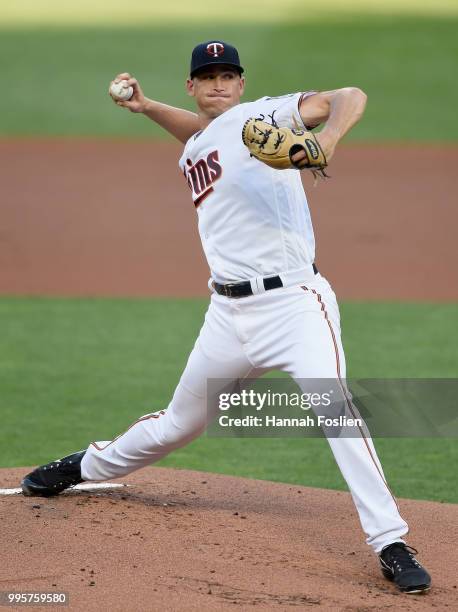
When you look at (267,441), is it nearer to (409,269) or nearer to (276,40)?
(409,269)

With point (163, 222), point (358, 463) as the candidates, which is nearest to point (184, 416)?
point (358, 463)

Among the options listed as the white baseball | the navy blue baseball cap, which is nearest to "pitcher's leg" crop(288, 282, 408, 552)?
the navy blue baseball cap

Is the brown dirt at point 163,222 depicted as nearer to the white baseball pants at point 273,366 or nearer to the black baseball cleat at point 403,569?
the white baseball pants at point 273,366

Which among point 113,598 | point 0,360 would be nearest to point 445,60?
point 0,360

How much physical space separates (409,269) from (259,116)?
7.22 metres

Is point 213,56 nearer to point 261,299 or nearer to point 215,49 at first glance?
point 215,49

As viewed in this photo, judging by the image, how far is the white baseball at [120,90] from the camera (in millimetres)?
4742

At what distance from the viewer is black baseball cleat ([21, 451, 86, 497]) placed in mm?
4941

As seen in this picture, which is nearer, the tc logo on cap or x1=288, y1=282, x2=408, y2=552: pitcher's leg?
x1=288, y1=282, x2=408, y2=552: pitcher's leg

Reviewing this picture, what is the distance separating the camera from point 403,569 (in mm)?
3975

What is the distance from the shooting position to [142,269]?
11.4 metres

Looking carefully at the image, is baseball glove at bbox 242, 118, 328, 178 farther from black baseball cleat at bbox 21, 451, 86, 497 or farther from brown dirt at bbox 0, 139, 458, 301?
brown dirt at bbox 0, 139, 458, 301

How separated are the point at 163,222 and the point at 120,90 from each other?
810 centimetres

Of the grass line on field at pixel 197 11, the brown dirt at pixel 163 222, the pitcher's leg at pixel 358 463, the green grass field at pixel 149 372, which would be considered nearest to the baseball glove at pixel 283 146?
the pitcher's leg at pixel 358 463
